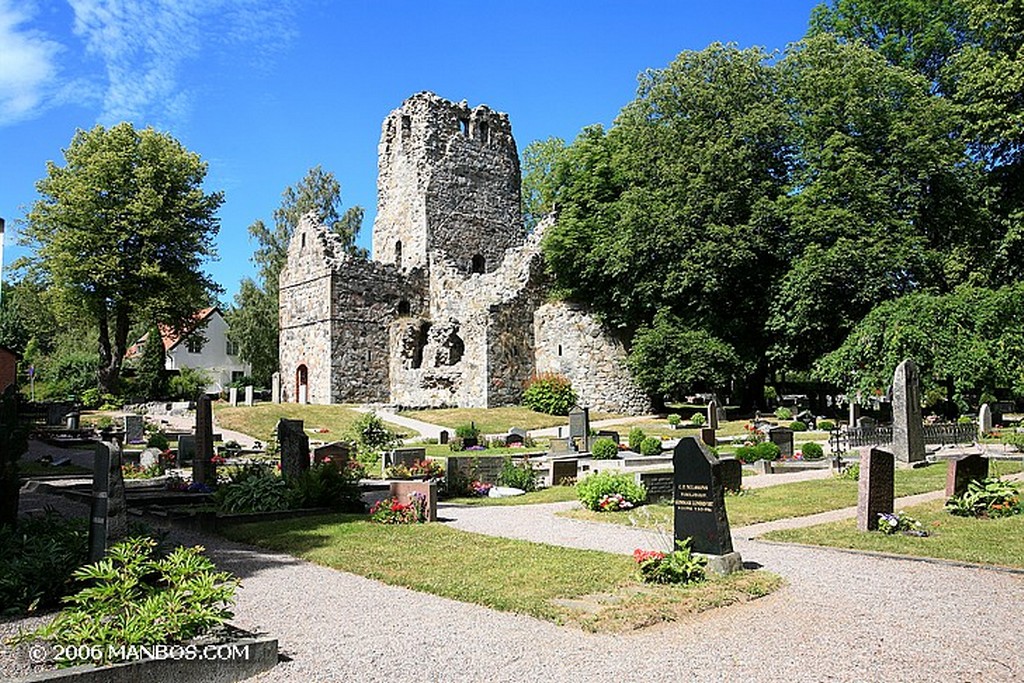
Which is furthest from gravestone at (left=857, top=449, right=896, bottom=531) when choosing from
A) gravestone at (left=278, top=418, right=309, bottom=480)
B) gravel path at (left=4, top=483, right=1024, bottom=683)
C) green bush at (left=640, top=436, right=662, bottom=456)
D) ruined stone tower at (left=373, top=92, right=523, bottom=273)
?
ruined stone tower at (left=373, top=92, right=523, bottom=273)

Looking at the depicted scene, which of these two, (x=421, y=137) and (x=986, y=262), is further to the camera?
(x=421, y=137)

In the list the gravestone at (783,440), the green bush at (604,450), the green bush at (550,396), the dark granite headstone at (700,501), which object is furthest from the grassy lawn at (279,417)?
the dark granite headstone at (700,501)

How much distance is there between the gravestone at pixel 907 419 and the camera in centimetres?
1853

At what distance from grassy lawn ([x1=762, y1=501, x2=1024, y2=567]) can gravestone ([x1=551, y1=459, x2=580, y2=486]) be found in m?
7.10

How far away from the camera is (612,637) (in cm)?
641

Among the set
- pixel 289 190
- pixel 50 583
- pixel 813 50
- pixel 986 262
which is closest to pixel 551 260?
pixel 813 50

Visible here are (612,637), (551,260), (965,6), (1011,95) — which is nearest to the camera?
(612,637)

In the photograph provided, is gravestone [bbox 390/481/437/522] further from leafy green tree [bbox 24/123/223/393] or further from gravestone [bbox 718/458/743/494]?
leafy green tree [bbox 24/123/223/393]

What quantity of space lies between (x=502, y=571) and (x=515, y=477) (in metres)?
7.99

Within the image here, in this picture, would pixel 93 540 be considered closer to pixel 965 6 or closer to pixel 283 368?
pixel 283 368

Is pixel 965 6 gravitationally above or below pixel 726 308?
above

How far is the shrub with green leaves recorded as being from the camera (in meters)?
5.27

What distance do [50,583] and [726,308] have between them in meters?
30.4

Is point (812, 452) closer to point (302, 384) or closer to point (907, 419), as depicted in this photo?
point (907, 419)
